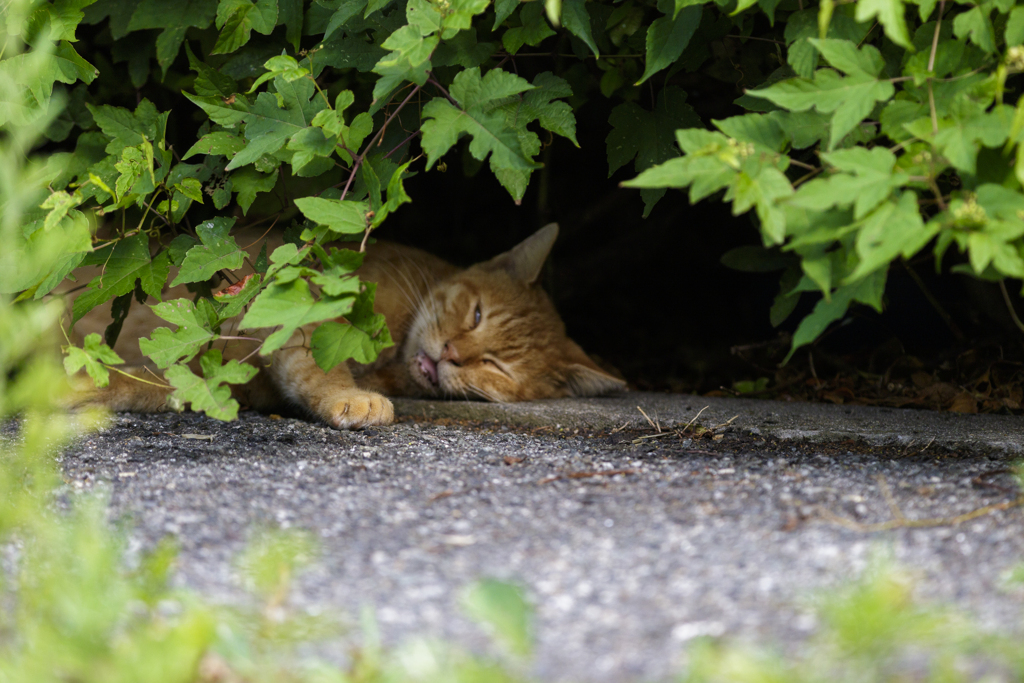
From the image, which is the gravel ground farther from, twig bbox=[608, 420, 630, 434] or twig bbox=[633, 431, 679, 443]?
twig bbox=[608, 420, 630, 434]

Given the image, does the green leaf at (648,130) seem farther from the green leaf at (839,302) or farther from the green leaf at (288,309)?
the green leaf at (288,309)

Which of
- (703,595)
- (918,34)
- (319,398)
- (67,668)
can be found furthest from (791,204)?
(319,398)

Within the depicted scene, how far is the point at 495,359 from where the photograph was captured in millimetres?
2986

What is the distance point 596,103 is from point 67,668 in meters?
3.59

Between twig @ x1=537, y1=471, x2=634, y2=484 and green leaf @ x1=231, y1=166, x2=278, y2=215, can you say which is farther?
green leaf @ x1=231, y1=166, x2=278, y2=215

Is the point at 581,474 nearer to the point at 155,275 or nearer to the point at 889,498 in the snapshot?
the point at 889,498

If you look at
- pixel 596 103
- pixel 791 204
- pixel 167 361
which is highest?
pixel 596 103

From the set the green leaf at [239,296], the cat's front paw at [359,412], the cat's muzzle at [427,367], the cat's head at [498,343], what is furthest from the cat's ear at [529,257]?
the green leaf at [239,296]

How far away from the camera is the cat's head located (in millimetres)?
2906

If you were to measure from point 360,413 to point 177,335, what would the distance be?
62 centimetres

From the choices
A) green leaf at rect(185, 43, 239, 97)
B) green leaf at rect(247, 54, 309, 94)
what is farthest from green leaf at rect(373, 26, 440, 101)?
green leaf at rect(185, 43, 239, 97)

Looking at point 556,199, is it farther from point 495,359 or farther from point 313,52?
point 313,52

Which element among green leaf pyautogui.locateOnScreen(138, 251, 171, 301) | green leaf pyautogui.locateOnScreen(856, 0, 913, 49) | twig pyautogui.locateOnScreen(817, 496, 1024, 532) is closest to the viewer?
green leaf pyautogui.locateOnScreen(856, 0, 913, 49)

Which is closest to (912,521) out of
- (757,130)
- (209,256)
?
(757,130)
